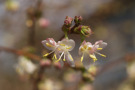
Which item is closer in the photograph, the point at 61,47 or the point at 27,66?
the point at 61,47

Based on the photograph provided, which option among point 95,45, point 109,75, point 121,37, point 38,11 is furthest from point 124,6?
point 95,45

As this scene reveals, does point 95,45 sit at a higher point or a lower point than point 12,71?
lower

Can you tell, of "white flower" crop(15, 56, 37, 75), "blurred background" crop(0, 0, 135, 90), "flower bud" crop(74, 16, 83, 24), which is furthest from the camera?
"blurred background" crop(0, 0, 135, 90)

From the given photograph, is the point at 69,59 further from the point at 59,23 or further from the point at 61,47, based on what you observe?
the point at 59,23

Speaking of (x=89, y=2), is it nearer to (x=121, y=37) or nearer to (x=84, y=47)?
(x=121, y=37)

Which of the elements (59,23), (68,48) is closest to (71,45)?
(68,48)

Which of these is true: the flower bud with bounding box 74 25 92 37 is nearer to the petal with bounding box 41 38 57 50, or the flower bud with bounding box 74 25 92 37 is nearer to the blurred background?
the petal with bounding box 41 38 57 50

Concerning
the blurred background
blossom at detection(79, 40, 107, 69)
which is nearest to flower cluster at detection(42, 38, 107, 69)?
blossom at detection(79, 40, 107, 69)
